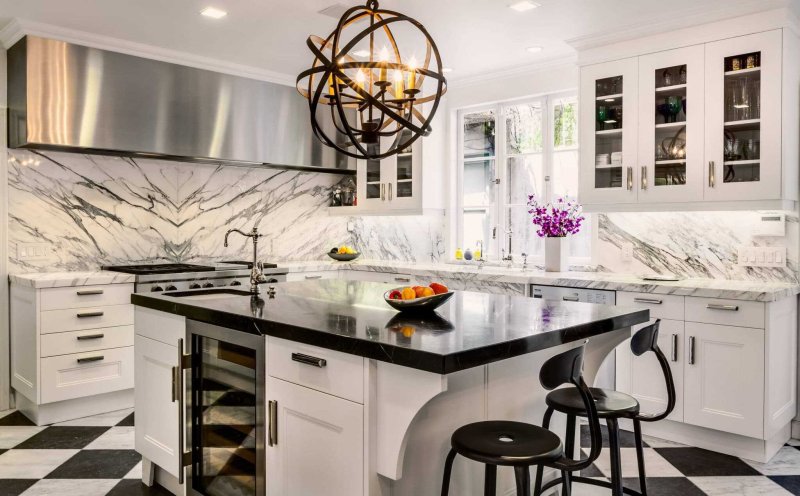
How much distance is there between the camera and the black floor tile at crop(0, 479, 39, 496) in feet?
9.58

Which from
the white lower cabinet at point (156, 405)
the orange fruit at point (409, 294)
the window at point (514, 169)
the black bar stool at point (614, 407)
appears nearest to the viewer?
the black bar stool at point (614, 407)

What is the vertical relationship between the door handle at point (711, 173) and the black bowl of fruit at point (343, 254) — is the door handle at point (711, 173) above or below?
above

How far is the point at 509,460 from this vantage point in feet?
5.62

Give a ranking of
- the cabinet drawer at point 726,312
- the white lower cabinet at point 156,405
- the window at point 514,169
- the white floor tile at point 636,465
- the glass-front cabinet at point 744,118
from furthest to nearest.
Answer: the window at point 514,169
the glass-front cabinet at point 744,118
the cabinet drawer at point 726,312
the white floor tile at point 636,465
the white lower cabinet at point 156,405

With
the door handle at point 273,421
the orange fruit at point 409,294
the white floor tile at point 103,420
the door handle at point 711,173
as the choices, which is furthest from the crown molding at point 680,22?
the white floor tile at point 103,420

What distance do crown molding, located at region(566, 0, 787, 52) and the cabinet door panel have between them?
181 cm

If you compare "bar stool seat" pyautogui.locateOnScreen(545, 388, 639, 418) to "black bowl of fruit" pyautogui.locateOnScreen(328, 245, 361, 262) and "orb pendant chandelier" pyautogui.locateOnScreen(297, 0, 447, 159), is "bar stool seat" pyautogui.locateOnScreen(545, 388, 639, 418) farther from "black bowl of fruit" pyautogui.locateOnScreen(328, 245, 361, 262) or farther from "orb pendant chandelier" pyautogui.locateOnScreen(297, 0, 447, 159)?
"black bowl of fruit" pyautogui.locateOnScreen(328, 245, 361, 262)

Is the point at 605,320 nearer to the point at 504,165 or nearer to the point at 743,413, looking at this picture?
the point at 743,413

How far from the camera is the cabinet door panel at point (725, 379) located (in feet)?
10.9

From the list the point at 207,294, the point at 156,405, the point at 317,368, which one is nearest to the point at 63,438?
the point at 156,405

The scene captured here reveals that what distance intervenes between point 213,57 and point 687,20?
3.38 meters

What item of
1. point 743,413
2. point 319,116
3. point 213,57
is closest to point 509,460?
point 743,413

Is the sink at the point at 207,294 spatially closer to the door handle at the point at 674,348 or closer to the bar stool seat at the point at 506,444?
the bar stool seat at the point at 506,444

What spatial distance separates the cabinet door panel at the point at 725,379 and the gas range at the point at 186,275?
312cm
